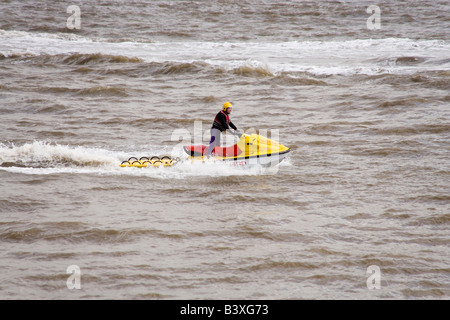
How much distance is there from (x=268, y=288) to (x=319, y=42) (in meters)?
22.9

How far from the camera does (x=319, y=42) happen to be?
28.7 meters

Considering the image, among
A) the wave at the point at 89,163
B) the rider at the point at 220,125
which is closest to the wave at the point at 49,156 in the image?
the wave at the point at 89,163

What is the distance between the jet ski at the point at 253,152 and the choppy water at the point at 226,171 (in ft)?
1.01

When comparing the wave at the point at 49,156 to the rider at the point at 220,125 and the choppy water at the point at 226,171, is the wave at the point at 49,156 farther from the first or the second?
the rider at the point at 220,125

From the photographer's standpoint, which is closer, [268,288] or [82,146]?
[268,288]

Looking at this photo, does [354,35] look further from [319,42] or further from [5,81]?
[5,81]

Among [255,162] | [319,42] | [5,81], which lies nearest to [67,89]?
[5,81]

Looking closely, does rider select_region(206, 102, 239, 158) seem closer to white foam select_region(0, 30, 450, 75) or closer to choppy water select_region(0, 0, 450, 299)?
choppy water select_region(0, 0, 450, 299)

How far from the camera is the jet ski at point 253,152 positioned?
12.2 metres

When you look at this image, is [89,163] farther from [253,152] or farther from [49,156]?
[253,152]

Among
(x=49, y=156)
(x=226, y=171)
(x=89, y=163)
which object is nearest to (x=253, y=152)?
(x=226, y=171)

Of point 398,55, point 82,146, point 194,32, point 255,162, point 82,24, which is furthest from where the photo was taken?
point 82,24

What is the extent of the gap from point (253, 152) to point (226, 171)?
2.63 feet

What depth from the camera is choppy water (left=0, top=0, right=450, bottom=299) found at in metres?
8.06
